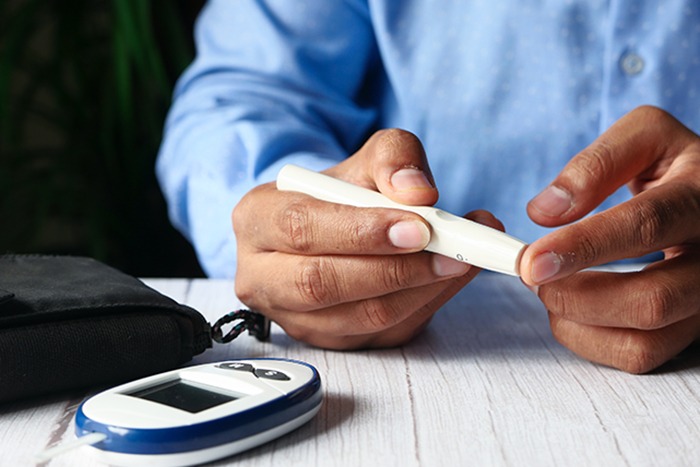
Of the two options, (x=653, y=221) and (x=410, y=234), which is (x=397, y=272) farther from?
(x=653, y=221)

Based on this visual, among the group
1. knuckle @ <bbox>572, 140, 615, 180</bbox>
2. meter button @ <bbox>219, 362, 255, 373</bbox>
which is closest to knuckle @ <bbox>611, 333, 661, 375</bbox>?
knuckle @ <bbox>572, 140, 615, 180</bbox>

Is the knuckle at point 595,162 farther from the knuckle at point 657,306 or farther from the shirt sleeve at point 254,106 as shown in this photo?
the shirt sleeve at point 254,106

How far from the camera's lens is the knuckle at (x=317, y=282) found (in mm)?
473

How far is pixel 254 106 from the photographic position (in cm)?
78

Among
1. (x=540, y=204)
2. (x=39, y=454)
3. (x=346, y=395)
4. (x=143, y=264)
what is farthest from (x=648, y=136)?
(x=143, y=264)

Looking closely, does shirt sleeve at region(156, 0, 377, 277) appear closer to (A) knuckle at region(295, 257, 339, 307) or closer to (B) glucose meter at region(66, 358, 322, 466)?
(A) knuckle at region(295, 257, 339, 307)

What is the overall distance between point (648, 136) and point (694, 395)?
0.18 m

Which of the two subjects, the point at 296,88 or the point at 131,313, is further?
the point at 296,88

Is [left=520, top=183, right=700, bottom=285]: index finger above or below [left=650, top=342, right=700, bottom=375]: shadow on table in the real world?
above

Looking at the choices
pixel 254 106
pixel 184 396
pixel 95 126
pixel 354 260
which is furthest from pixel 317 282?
pixel 95 126

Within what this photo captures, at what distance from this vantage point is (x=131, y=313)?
419mm

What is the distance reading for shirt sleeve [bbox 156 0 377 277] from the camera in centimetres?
72

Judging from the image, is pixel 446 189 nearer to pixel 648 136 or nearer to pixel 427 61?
pixel 427 61

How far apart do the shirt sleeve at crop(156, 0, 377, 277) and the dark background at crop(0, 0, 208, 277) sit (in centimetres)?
49
